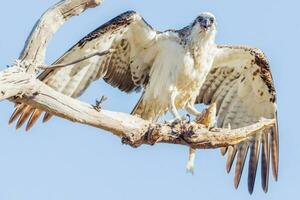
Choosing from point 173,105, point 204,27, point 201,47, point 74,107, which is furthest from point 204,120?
point 74,107

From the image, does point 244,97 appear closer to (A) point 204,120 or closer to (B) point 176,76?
(B) point 176,76

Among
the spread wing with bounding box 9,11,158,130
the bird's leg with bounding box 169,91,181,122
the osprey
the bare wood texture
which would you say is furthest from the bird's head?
the bare wood texture

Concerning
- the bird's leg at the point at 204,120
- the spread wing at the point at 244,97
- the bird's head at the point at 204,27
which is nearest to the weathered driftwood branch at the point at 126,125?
the bird's leg at the point at 204,120

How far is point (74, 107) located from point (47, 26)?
47.9 inches

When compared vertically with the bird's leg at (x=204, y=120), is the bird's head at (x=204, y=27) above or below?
above

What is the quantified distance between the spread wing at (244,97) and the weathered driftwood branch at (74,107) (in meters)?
2.28

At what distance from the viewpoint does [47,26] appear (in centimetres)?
1021

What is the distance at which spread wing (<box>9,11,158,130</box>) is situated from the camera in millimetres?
14328

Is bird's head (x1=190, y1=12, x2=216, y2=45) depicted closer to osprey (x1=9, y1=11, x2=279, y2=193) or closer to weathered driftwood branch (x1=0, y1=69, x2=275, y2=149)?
osprey (x1=9, y1=11, x2=279, y2=193)

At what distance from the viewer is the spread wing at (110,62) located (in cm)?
1433

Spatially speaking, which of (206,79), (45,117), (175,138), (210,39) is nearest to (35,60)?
(175,138)

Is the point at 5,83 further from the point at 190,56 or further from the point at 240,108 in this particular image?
the point at 240,108

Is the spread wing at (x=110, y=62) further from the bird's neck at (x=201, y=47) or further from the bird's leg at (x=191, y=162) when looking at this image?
the bird's leg at (x=191, y=162)

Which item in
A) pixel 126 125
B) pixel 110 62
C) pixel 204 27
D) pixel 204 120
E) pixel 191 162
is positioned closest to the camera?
pixel 126 125
